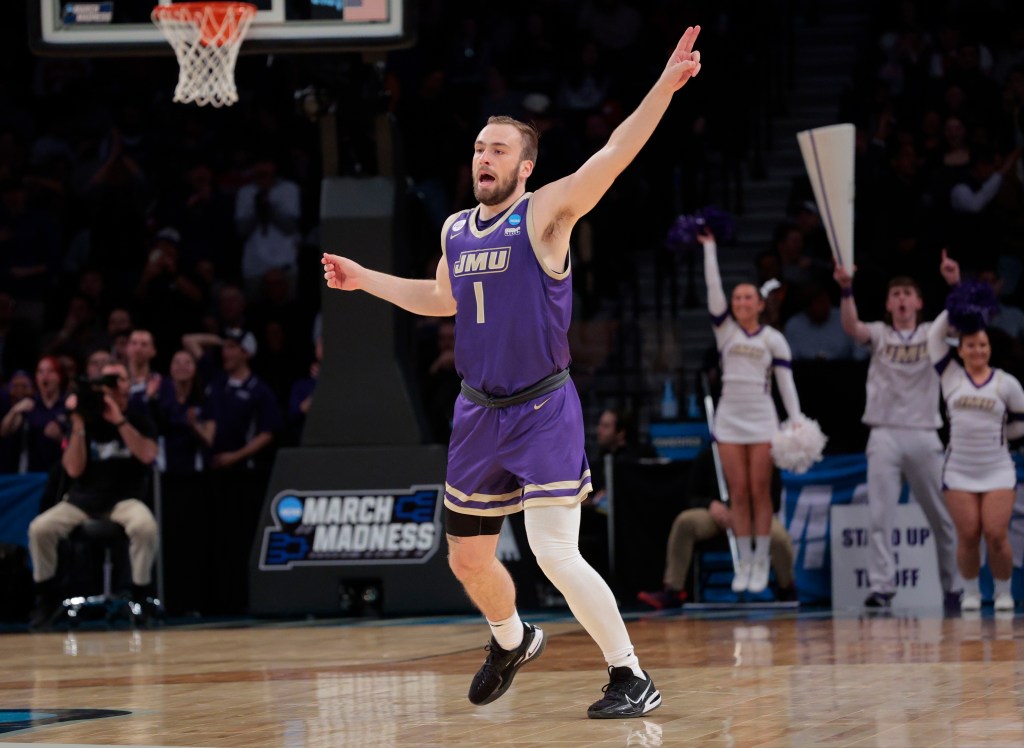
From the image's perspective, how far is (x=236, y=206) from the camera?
1783 cm

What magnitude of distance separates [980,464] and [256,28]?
5.94 metres

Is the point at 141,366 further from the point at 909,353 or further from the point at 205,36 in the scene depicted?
the point at 909,353

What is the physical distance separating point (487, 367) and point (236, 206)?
11912 millimetres

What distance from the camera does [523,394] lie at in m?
6.37

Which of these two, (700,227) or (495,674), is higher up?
(700,227)

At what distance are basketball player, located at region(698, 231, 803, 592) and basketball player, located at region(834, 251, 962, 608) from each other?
644 mm

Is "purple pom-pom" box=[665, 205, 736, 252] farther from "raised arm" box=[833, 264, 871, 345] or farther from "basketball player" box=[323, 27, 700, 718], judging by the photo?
"basketball player" box=[323, 27, 700, 718]

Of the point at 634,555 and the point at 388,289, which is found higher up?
the point at 388,289

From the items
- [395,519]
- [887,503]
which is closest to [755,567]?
[887,503]

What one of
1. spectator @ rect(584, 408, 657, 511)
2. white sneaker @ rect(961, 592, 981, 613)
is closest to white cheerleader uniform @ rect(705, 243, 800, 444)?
spectator @ rect(584, 408, 657, 511)

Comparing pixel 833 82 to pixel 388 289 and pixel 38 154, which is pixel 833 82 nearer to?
pixel 38 154

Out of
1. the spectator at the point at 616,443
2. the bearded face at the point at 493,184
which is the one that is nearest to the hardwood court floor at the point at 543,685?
the bearded face at the point at 493,184

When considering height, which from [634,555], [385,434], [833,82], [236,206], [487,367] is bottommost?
[634,555]

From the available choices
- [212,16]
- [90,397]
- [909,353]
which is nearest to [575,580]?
[212,16]
